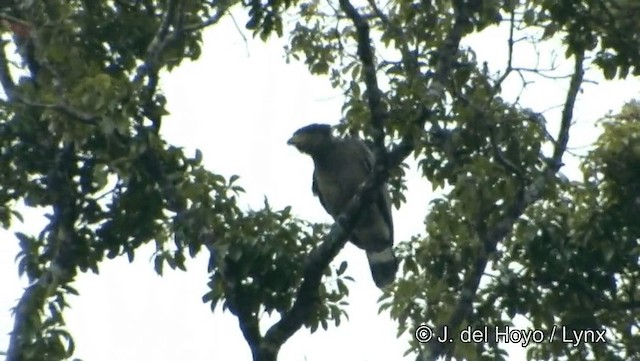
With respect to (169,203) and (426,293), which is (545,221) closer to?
(426,293)

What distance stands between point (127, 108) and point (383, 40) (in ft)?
6.03

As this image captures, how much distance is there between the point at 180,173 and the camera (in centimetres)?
654

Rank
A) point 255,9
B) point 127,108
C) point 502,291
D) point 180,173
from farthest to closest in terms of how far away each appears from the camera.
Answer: point 502,291 → point 255,9 → point 180,173 → point 127,108

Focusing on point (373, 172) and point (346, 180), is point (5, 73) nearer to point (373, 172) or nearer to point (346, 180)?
point (373, 172)

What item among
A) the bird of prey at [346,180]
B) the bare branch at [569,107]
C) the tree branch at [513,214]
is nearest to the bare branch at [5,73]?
the tree branch at [513,214]

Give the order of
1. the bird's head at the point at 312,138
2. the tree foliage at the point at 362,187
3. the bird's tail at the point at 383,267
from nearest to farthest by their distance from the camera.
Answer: the tree foliage at the point at 362,187, the bird's tail at the point at 383,267, the bird's head at the point at 312,138

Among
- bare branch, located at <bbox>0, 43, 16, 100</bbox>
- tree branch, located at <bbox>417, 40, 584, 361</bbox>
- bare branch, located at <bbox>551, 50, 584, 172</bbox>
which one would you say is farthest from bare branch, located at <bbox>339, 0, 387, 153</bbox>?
bare branch, located at <bbox>0, 43, 16, 100</bbox>

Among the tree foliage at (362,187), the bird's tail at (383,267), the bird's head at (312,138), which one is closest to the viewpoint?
the tree foliage at (362,187)

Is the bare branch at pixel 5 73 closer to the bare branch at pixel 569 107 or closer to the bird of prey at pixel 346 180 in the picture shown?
the bird of prey at pixel 346 180

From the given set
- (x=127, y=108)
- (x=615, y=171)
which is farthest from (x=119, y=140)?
(x=615, y=171)

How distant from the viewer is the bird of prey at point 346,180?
377 inches

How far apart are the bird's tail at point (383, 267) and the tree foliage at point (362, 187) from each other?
1.54 m

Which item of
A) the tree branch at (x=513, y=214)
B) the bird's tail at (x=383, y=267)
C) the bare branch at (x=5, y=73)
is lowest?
the tree branch at (x=513, y=214)

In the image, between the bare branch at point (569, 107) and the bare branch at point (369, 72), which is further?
the bare branch at point (569, 107)
